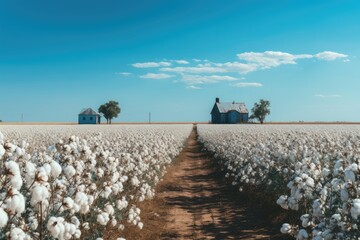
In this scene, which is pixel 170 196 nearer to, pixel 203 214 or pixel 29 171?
pixel 203 214

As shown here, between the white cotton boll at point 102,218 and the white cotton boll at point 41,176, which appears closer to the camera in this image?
the white cotton boll at point 41,176

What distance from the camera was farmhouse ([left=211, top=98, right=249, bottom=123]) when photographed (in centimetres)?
11631

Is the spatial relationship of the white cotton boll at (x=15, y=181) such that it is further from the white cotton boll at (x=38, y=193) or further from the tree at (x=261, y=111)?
the tree at (x=261, y=111)

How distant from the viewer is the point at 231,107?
4685 inches

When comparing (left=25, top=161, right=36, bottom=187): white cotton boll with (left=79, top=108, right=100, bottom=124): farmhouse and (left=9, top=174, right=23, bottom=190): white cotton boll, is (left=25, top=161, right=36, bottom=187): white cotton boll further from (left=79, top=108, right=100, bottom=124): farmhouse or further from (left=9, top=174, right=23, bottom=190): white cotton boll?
(left=79, top=108, right=100, bottom=124): farmhouse

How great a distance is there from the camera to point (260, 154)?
14.8 metres

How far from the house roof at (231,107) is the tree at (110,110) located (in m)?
35.3

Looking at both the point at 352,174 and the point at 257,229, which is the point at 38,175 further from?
the point at 257,229

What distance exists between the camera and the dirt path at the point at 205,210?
10219 mm

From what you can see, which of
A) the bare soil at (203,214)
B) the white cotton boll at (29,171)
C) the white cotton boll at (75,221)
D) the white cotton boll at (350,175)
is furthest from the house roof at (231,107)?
the white cotton boll at (29,171)

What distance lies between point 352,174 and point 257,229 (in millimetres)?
5993

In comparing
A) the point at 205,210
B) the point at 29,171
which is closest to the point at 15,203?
the point at 29,171

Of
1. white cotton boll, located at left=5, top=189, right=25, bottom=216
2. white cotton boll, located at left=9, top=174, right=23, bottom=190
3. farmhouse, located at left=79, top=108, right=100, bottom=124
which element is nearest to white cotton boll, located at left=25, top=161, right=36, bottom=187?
white cotton boll, located at left=9, top=174, right=23, bottom=190

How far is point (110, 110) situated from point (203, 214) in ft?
398
